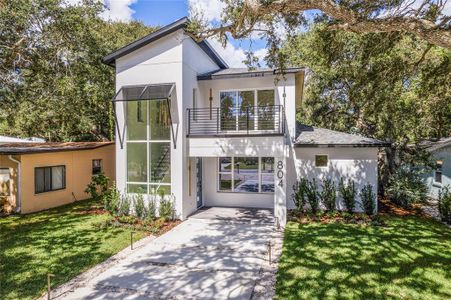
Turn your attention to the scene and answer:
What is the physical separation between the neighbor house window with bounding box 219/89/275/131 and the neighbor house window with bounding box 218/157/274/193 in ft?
5.76

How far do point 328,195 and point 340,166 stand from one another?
165 cm

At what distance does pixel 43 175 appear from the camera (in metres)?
14.5

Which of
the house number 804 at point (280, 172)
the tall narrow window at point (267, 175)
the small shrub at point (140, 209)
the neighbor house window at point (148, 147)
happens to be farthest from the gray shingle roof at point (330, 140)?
the small shrub at point (140, 209)

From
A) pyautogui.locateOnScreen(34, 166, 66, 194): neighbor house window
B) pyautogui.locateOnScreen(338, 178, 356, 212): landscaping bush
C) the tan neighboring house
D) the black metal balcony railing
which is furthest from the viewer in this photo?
pyautogui.locateOnScreen(34, 166, 66, 194): neighbor house window

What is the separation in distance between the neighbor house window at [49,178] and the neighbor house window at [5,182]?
1.27 meters

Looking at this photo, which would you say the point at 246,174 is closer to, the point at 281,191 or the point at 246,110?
the point at 246,110

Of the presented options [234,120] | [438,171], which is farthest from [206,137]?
[438,171]

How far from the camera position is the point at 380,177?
18281 millimetres

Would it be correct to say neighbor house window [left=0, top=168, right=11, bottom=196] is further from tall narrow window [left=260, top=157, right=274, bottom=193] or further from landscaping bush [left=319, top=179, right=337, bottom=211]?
landscaping bush [left=319, top=179, right=337, bottom=211]

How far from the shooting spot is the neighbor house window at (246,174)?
1399cm

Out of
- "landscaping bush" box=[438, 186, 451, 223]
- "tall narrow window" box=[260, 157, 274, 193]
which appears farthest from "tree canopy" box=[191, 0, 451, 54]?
"landscaping bush" box=[438, 186, 451, 223]

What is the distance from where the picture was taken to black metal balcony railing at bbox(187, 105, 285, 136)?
12.7m

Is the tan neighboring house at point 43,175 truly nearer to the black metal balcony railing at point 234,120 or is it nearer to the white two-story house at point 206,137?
the white two-story house at point 206,137

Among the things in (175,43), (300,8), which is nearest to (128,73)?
(175,43)
